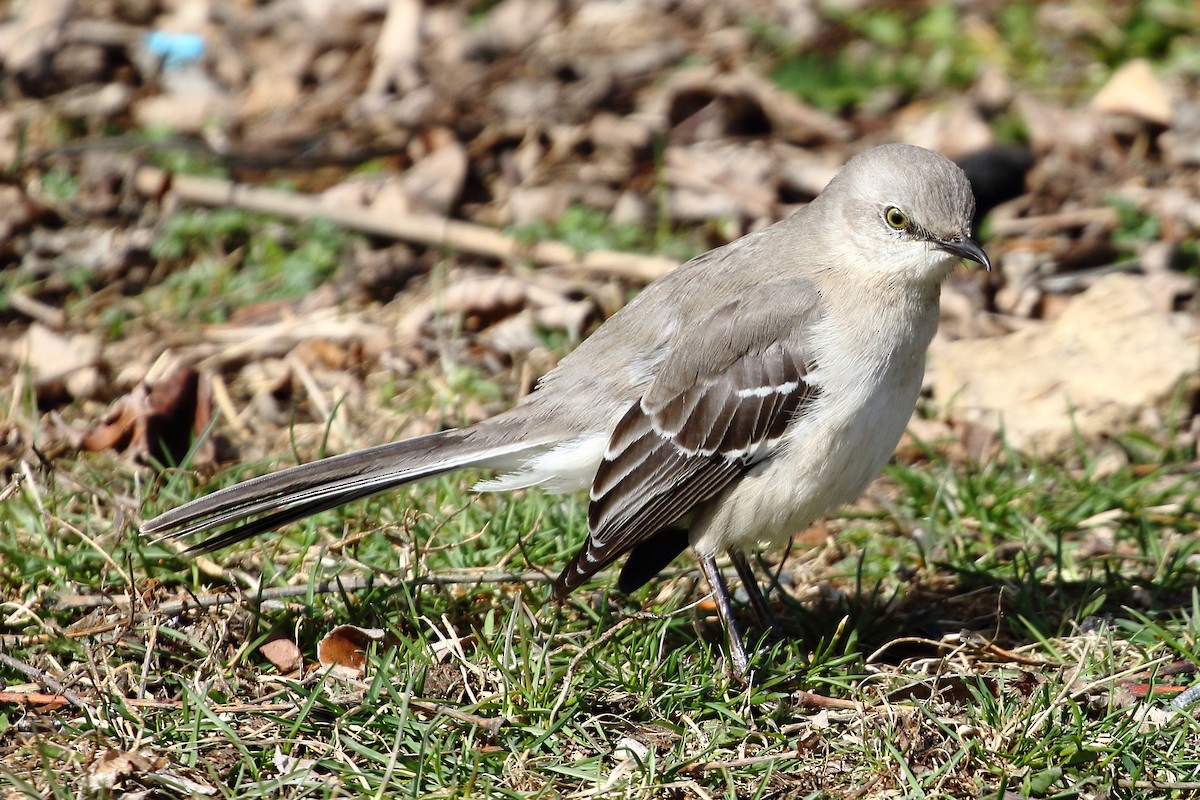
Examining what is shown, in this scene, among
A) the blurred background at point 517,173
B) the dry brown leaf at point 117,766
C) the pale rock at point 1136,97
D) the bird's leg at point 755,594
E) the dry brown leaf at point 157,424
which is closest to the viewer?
the dry brown leaf at point 117,766

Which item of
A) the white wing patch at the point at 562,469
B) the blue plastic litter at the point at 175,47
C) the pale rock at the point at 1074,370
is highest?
the blue plastic litter at the point at 175,47

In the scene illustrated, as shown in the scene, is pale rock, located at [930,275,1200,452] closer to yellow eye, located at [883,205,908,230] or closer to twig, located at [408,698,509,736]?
yellow eye, located at [883,205,908,230]

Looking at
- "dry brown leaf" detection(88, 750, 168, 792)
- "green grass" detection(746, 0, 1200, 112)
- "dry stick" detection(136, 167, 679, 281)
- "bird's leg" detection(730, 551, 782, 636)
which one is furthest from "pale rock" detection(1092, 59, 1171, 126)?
"dry brown leaf" detection(88, 750, 168, 792)

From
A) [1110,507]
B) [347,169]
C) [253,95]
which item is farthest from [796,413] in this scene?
[253,95]

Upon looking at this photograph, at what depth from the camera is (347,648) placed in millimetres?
4625

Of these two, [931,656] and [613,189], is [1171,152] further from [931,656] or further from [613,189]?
[931,656]

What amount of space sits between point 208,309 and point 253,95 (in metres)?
2.50

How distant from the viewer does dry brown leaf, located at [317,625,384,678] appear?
4.59 metres

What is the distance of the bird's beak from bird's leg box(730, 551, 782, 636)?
1.36 metres

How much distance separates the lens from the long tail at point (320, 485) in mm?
4496

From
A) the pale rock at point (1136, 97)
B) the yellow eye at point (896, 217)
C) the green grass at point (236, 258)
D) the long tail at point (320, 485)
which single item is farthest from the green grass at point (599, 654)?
the pale rock at point (1136, 97)

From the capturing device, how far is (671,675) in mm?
4574

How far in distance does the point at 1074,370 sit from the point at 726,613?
264cm

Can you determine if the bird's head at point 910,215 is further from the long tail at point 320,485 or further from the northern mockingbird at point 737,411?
the long tail at point 320,485
